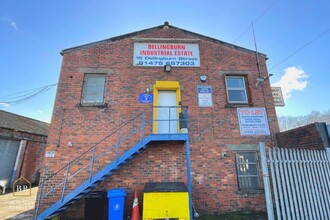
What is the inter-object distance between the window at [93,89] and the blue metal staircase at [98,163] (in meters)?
1.67

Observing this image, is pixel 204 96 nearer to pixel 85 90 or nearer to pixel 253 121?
pixel 253 121

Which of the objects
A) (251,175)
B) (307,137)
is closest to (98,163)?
(251,175)

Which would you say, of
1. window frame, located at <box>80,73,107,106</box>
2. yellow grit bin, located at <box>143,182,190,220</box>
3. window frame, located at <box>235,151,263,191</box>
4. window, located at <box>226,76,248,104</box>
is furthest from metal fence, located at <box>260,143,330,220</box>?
window frame, located at <box>80,73,107,106</box>

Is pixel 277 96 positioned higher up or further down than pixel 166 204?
higher up

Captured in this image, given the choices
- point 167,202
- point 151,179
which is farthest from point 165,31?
point 167,202

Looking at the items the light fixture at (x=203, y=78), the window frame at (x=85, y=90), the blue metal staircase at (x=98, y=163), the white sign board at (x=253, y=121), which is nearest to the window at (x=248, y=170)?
the white sign board at (x=253, y=121)

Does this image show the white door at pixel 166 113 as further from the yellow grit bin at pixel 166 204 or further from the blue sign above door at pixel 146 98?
the yellow grit bin at pixel 166 204

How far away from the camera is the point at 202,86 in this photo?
8.11 m

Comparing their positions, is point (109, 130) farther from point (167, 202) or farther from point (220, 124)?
point (220, 124)

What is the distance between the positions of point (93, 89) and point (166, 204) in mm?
5483

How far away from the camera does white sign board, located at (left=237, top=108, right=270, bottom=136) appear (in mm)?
7605

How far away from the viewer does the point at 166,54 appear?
853 centimetres

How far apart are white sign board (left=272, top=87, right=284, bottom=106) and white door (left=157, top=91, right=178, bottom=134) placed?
15.5 ft

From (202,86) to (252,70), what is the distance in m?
2.67
